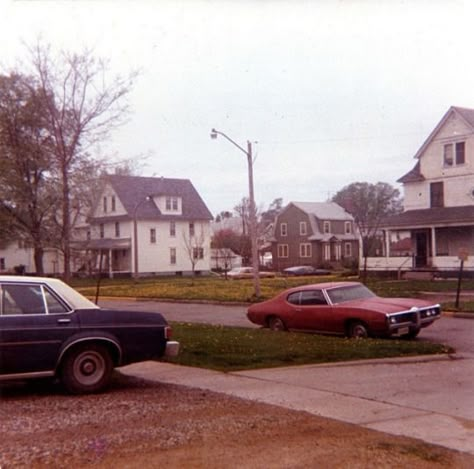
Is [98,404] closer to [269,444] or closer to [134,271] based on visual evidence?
[269,444]

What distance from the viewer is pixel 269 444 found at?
559 centimetres

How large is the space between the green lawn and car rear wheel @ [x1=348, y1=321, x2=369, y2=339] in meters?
0.29

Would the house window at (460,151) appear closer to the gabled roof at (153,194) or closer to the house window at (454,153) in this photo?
the house window at (454,153)

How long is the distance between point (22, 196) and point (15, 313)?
7690 millimetres

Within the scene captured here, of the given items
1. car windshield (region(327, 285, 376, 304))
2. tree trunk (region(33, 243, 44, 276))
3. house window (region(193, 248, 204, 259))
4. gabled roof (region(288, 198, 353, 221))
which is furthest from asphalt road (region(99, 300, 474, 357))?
gabled roof (region(288, 198, 353, 221))

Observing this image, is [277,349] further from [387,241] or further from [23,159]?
[387,241]

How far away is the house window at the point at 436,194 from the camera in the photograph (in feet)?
104

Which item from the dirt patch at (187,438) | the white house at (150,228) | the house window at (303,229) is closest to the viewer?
the dirt patch at (187,438)

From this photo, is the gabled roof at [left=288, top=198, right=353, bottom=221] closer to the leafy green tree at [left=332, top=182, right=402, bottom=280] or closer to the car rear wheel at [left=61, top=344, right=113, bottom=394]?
the leafy green tree at [left=332, top=182, right=402, bottom=280]

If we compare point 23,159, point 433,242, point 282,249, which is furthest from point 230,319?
point 282,249

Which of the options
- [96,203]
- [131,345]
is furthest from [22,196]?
[131,345]

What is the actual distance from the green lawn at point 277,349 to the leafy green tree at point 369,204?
64.1 ft

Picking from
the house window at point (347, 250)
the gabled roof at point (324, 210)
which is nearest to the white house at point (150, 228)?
the gabled roof at point (324, 210)

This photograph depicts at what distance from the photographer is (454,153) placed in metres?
30.2
